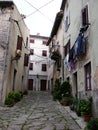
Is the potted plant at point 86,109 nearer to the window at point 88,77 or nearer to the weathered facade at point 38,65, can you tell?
the window at point 88,77

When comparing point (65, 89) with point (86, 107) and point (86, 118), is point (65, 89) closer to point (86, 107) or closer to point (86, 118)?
point (86, 107)

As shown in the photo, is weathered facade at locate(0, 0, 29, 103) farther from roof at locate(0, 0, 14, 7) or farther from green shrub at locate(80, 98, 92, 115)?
green shrub at locate(80, 98, 92, 115)

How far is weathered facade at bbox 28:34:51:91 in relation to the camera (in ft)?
108

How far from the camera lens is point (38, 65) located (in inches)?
1323

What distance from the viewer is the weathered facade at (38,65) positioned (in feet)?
108

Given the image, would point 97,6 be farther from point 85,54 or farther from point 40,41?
point 40,41

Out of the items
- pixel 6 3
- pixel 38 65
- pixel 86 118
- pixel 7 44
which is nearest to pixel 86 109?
pixel 86 118

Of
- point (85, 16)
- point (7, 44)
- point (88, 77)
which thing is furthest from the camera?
point (7, 44)

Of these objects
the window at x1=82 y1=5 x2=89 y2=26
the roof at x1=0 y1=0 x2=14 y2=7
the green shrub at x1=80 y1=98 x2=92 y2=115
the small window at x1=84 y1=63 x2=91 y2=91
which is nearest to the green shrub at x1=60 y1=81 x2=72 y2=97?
the small window at x1=84 y1=63 x2=91 y2=91

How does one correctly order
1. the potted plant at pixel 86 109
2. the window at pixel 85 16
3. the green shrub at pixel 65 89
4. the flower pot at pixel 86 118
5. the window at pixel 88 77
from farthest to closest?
the green shrub at pixel 65 89, the window at pixel 85 16, the window at pixel 88 77, the potted plant at pixel 86 109, the flower pot at pixel 86 118

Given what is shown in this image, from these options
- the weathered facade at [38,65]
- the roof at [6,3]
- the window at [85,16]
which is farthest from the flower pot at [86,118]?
the weathered facade at [38,65]

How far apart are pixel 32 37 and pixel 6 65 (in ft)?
72.7

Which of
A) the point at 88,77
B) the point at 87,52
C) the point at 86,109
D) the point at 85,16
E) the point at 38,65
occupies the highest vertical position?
the point at 85,16

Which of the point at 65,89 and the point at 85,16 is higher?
the point at 85,16
